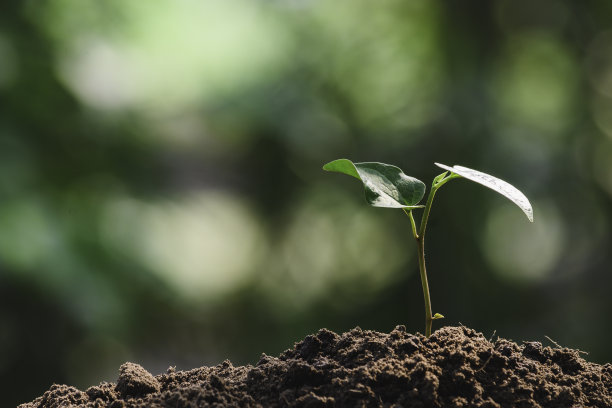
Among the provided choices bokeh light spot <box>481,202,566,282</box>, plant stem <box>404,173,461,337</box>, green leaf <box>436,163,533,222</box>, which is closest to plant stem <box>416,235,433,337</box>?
plant stem <box>404,173,461,337</box>

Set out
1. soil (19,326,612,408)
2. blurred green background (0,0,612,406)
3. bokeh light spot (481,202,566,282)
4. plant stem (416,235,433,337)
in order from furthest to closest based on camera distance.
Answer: bokeh light spot (481,202,566,282) < blurred green background (0,0,612,406) < plant stem (416,235,433,337) < soil (19,326,612,408)

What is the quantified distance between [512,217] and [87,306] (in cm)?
220

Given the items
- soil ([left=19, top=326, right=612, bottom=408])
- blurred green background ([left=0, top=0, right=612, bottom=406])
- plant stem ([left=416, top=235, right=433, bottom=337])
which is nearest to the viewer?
soil ([left=19, top=326, right=612, bottom=408])

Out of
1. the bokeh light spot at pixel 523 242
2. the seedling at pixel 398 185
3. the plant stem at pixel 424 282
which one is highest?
the bokeh light spot at pixel 523 242

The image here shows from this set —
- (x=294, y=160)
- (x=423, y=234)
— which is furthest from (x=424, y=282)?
(x=294, y=160)

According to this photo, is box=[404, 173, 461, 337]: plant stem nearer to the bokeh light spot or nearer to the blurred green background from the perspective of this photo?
the blurred green background

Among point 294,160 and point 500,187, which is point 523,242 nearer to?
point 294,160

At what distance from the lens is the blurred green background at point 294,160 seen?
122 inches

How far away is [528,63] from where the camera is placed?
12.0 feet

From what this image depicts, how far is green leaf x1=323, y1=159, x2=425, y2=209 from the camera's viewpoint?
2.44 ft

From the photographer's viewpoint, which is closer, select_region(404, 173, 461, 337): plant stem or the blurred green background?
select_region(404, 173, 461, 337): plant stem

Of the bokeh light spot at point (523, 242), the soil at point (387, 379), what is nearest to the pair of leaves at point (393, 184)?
the soil at point (387, 379)

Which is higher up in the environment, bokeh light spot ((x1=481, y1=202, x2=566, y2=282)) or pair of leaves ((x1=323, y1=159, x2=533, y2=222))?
bokeh light spot ((x1=481, y1=202, x2=566, y2=282))

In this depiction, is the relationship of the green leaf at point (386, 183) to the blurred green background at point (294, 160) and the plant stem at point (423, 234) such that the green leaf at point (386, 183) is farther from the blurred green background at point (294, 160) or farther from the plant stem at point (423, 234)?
the blurred green background at point (294, 160)
